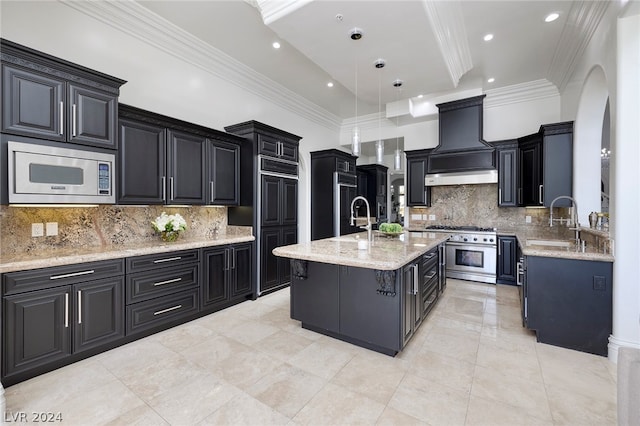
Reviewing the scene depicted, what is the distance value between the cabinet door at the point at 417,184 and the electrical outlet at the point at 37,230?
5568mm

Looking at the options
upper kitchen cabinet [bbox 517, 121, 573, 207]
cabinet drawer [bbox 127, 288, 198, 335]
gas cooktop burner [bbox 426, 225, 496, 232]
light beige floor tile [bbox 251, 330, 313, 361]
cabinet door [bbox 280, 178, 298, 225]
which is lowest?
light beige floor tile [bbox 251, 330, 313, 361]

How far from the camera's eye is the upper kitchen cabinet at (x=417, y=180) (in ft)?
18.7

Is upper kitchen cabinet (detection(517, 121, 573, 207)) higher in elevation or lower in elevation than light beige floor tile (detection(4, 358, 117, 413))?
higher

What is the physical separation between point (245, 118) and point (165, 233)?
2.34 metres

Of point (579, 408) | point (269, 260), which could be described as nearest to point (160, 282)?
point (269, 260)

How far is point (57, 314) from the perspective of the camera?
2.28m

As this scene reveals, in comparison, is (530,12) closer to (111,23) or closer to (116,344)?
(111,23)

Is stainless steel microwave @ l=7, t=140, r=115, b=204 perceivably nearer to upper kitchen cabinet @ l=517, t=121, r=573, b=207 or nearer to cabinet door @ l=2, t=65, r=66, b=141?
cabinet door @ l=2, t=65, r=66, b=141

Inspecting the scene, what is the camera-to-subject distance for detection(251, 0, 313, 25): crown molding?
2.63 meters

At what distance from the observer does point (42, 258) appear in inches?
88.2

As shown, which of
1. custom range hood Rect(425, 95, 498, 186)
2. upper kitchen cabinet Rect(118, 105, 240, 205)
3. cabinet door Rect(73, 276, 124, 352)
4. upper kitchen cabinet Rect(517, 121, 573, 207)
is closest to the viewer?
cabinet door Rect(73, 276, 124, 352)

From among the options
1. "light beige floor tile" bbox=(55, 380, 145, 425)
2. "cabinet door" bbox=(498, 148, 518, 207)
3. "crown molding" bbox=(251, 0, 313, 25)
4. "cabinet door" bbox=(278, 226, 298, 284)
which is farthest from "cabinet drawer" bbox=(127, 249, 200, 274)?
"cabinet door" bbox=(498, 148, 518, 207)

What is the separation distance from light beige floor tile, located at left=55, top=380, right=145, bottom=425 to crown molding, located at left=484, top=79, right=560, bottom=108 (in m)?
6.72

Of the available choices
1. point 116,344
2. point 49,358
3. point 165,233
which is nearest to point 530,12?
point 165,233
